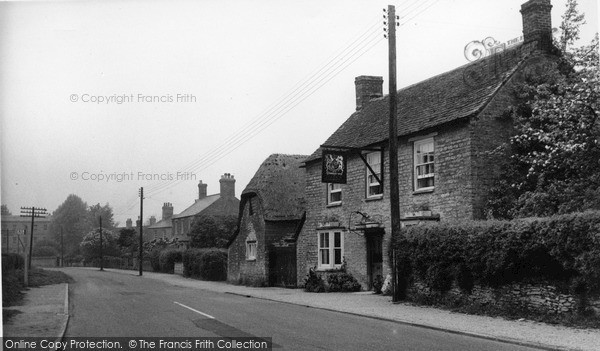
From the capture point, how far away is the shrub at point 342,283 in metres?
23.2

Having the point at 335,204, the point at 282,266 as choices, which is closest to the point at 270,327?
the point at 335,204

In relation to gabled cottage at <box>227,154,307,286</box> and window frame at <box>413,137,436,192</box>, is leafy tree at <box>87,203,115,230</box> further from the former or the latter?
window frame at <box>413,137,436,192</box>

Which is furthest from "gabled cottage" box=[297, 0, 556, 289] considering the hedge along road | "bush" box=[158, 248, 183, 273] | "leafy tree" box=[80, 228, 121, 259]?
"leafy tree" box=[80, 228, 121, 259]

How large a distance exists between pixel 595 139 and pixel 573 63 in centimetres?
366

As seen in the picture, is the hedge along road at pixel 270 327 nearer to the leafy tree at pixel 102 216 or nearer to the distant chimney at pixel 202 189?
the distant chimney at pixel 202 189

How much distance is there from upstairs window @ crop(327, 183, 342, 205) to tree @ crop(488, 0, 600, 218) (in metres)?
8.09

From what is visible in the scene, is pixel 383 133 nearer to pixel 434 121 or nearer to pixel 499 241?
pixel 434 121

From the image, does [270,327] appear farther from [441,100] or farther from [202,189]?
[202,189]

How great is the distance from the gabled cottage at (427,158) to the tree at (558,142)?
564 millimetres

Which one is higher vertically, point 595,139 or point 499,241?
point 595,139

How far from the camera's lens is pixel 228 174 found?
153 ft

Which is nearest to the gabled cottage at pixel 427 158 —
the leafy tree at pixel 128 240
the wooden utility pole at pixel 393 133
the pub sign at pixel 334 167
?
the pub sign at pixel 334 167

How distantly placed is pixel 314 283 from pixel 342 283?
1679mm

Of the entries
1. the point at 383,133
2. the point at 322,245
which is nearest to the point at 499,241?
the point at 383,133
